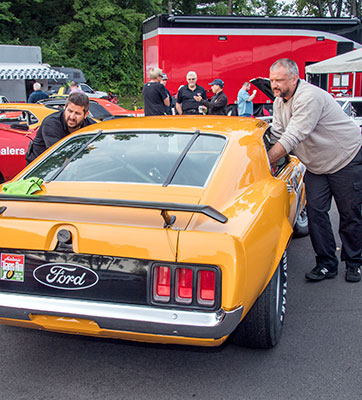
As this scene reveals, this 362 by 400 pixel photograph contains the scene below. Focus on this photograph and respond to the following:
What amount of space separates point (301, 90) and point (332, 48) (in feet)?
41.6

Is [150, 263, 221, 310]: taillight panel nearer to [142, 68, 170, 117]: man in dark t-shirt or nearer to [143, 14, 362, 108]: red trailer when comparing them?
[142, 68, 170, 117]: man in dark t-shirt

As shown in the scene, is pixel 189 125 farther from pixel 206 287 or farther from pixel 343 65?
pixel 343 65

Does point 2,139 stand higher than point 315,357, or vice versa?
point 2,139

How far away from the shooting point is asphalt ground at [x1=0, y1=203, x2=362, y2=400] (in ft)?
9.22

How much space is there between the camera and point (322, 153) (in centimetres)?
427

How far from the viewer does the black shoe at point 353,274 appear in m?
4.54

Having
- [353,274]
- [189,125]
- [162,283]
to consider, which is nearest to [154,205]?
[162,283]

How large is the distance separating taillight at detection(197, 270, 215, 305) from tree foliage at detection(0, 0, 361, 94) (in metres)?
29.0

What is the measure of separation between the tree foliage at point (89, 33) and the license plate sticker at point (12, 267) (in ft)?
93.6

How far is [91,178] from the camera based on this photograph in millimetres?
3334

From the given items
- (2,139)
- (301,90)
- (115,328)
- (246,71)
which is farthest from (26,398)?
(246,71)

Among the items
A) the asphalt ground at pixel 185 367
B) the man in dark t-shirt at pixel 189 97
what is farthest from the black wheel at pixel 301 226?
the man in dark t-shirt at pixel 189 97

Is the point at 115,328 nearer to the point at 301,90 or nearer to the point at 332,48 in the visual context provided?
the point at 301,90

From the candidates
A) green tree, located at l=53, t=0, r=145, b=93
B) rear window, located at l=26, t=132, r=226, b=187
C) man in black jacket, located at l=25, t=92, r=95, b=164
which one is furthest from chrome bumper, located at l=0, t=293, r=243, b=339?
green tree, located at l=53, t=0, r=145, b=93
